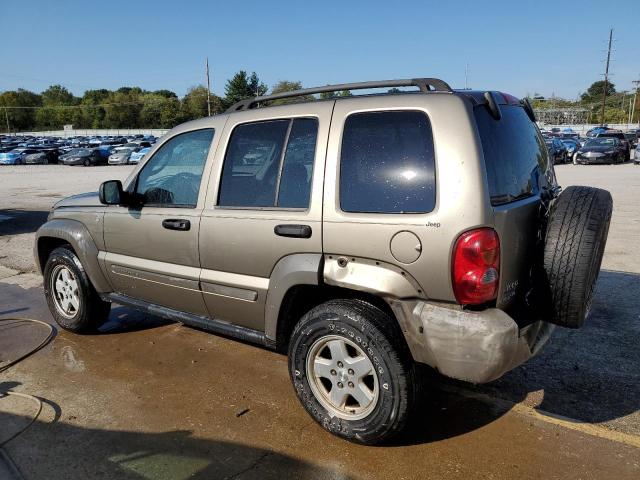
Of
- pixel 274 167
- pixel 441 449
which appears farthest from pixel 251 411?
pixel 274 167

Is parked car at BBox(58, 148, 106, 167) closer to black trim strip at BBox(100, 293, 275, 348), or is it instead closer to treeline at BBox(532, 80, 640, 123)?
black trim strip at BBox(100, 293, 275, 348)

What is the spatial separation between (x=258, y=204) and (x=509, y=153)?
61.1 inches

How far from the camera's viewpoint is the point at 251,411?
3.45m

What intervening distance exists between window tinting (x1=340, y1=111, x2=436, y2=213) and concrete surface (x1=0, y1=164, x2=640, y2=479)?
55.4 inches

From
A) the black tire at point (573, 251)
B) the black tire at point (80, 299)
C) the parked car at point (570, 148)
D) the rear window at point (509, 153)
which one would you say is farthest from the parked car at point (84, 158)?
the black tire at point (573, 251)

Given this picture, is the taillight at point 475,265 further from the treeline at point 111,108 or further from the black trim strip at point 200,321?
the treeline at point 111,108

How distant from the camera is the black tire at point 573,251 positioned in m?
2.80

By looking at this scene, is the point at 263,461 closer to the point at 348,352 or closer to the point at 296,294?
the point at 348,352

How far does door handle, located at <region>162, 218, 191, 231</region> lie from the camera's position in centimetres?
370

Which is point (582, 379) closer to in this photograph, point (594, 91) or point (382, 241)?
point (382, 241)

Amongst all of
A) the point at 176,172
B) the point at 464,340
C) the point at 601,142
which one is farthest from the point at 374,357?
the point at 601,142

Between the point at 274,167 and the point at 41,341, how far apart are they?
302 cm

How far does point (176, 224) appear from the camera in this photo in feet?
12.3

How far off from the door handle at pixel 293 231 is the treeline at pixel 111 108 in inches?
3668
